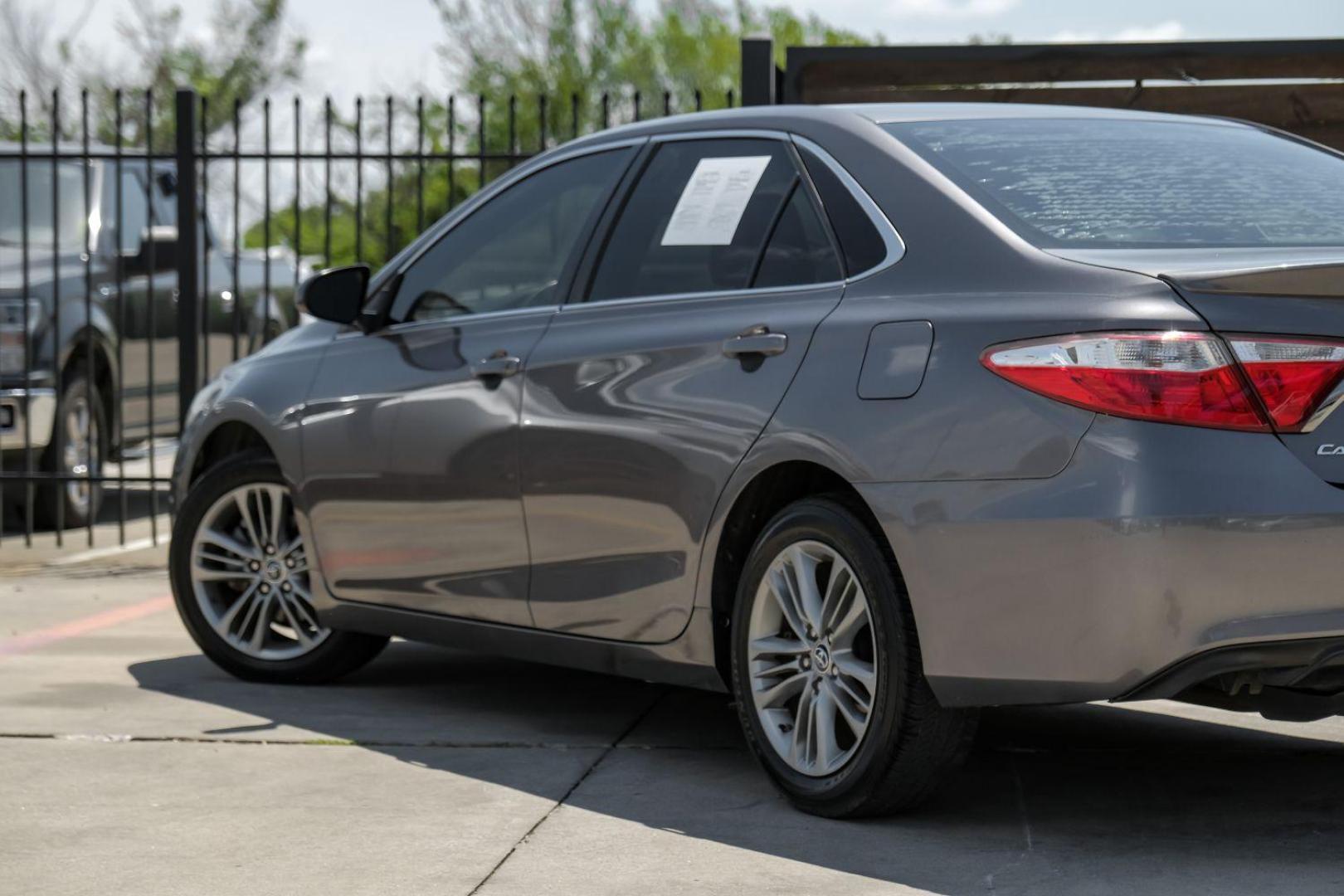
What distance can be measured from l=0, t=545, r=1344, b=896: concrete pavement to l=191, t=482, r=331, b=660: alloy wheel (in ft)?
0.59

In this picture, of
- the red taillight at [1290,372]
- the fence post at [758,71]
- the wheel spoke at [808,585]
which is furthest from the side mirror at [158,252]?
the red taillight at [1290,372]

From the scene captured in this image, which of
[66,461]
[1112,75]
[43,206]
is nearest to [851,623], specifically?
[1112,75]

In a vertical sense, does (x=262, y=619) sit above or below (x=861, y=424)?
below

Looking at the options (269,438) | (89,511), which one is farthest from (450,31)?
(269,438)

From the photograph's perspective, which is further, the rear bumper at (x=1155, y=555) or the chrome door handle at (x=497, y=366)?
the chrome door handle at (x=497, y=366)

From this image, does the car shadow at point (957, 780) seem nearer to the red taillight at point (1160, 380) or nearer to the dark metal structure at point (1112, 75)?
the red taillight at point (1160, 380)

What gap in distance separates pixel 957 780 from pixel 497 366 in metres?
1.63

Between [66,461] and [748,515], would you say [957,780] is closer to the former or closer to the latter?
[748,515]

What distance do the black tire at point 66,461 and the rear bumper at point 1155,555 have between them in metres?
7.49

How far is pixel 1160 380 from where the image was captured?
3822 millimetres

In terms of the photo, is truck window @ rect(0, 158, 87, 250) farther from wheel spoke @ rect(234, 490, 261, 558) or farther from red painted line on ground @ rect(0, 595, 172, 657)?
wheel spoke @ rect(234, 490, 261, 558)

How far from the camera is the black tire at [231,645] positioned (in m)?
6.47

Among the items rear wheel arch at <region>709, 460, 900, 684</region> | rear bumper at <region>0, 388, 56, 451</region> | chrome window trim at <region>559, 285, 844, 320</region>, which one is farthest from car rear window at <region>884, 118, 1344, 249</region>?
rear bumper at <region>0, 388, 56, 451</region>

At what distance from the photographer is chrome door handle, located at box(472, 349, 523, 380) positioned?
213 inches
